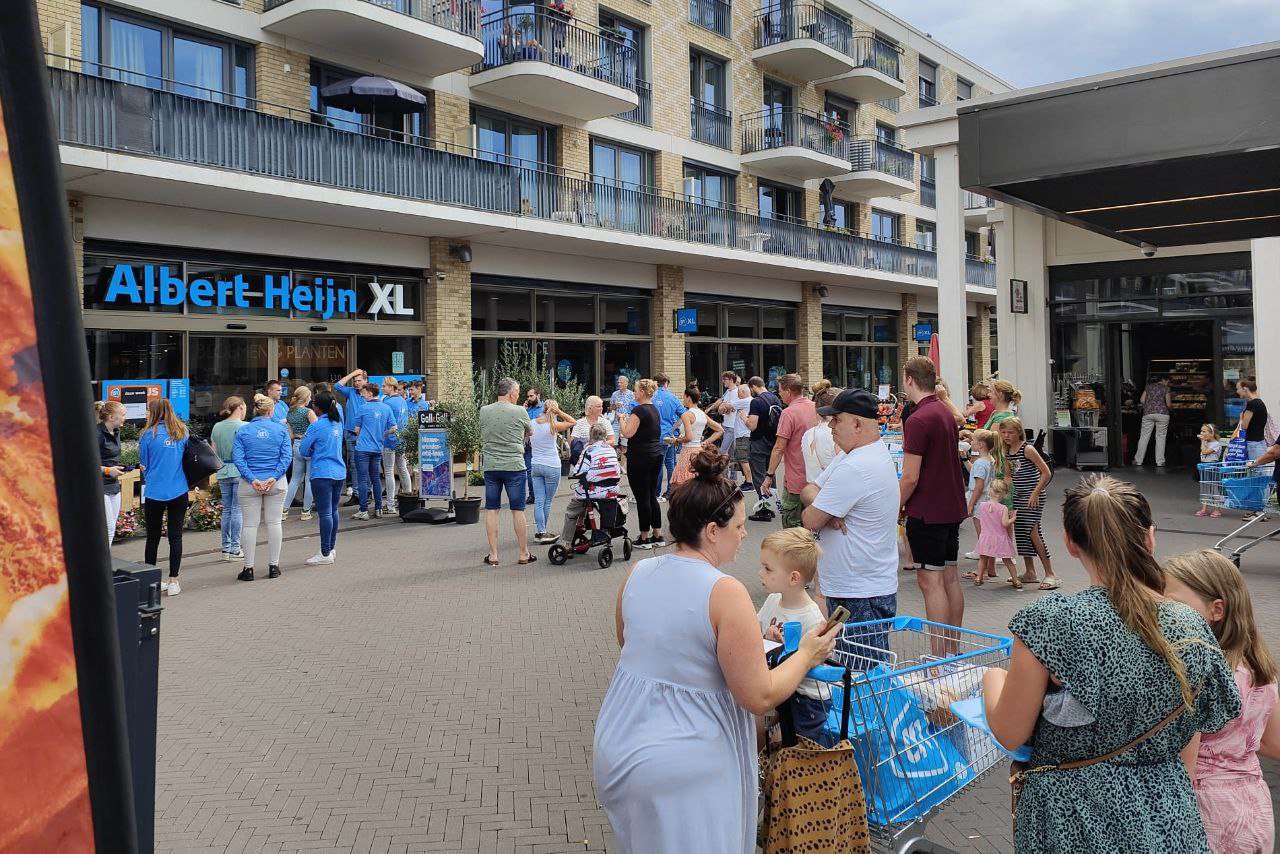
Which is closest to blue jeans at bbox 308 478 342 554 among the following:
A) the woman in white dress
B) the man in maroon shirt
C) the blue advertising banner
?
the blue advertising banner

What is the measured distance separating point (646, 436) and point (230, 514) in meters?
4.94

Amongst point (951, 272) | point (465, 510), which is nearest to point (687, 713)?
point (465, 510)

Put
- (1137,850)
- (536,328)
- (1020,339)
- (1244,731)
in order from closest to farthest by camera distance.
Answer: (1137,850), (1244,731), (1020,339), (536,328)

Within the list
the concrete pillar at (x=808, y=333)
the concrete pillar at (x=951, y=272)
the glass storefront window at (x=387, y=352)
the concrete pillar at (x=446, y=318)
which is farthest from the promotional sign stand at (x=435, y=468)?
the concrete pillar at (x=808, y=333)

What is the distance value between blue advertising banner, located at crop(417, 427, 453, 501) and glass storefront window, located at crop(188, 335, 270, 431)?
5.22m

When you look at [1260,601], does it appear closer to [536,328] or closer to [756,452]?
[756,452]

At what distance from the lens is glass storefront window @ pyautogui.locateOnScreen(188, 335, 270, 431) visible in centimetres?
1605

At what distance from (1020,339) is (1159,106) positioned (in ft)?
38.6

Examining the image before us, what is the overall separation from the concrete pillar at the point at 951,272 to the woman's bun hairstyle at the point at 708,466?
38.4ft

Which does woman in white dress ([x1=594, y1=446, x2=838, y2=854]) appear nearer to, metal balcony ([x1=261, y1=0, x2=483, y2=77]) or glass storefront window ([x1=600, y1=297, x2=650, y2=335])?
metal balcony ([x1=261, y1=0, x2=483, y2=77])

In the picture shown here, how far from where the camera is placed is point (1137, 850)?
2.37 m

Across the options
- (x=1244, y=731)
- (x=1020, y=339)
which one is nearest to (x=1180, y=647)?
(x=1244, y=731)

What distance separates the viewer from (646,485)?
11008 mm

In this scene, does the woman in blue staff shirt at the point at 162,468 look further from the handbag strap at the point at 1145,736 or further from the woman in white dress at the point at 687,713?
the handbag strap at the point at 1145,736
